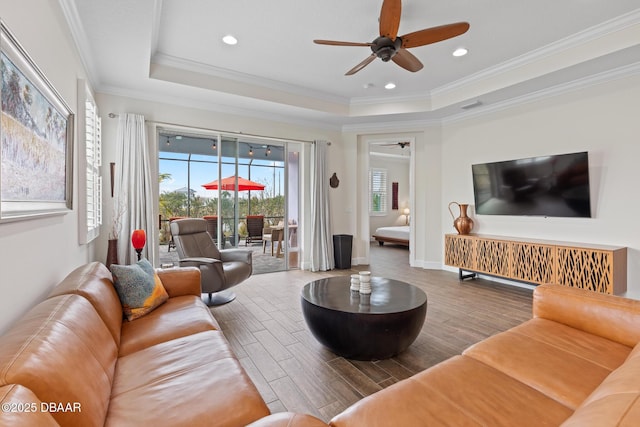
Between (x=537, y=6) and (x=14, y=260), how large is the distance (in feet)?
14.1

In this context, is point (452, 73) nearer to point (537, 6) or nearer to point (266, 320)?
point (537, 6)

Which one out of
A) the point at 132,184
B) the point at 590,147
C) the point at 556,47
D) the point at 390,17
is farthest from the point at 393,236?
the point at 390,17

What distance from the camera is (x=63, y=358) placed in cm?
103

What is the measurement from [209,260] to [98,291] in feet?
5.34

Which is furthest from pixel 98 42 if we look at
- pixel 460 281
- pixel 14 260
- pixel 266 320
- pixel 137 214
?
pixel 460 281

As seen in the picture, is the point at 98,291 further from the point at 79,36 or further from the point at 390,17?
the point at 390,17

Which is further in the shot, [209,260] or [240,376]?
[209,260]

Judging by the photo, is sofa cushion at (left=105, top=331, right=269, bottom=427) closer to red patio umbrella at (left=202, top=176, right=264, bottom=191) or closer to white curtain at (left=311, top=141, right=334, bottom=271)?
red patio umbrella at (left=202, top=176, right=264, bottom=191)

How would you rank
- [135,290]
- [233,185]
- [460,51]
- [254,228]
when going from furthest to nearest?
[254,228] < [233,185] < [460,51] < [135,290]

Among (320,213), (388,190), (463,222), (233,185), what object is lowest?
(463,222)

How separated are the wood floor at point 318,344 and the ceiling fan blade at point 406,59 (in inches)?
105

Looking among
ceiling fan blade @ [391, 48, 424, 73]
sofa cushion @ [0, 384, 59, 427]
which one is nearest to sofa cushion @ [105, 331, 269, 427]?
sofa cushion @ [0, 384, 59, 427]

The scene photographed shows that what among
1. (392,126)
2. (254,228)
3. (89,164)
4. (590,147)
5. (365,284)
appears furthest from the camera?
(392,126)

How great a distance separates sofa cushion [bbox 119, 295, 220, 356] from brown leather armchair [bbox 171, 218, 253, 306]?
3.30ft
